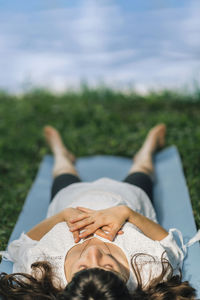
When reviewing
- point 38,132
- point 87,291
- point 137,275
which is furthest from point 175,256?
point 38,132

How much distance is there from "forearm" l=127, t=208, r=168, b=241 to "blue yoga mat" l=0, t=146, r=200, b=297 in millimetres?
194

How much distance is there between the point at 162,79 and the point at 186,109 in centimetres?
183

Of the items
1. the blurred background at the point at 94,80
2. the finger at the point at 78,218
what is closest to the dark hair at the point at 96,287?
the finger at the point at 78,218

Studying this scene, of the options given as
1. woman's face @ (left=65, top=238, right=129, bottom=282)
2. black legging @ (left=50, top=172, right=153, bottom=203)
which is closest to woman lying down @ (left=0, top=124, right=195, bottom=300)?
woman's face @ (left=65, top=238, right=129, bottom=282)

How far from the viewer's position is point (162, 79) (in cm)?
627

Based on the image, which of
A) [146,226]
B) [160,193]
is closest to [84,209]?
[146,226]

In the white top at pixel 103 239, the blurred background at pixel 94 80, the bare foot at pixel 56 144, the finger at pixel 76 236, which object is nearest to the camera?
the white top at pixel 103 239

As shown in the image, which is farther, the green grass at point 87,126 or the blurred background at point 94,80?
the blurred background at point 94,80

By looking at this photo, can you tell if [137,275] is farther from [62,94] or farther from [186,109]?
[62,94]

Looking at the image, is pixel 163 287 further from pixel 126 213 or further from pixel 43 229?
pixel 43 229

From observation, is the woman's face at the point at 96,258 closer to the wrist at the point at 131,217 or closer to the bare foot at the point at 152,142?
the wrist at the point at 131,217

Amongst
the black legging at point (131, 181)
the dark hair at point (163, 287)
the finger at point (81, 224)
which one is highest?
the black legging at point (131, 181)

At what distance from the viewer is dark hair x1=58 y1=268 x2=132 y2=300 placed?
5.24 feet

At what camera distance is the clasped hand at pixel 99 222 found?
2.07 m
